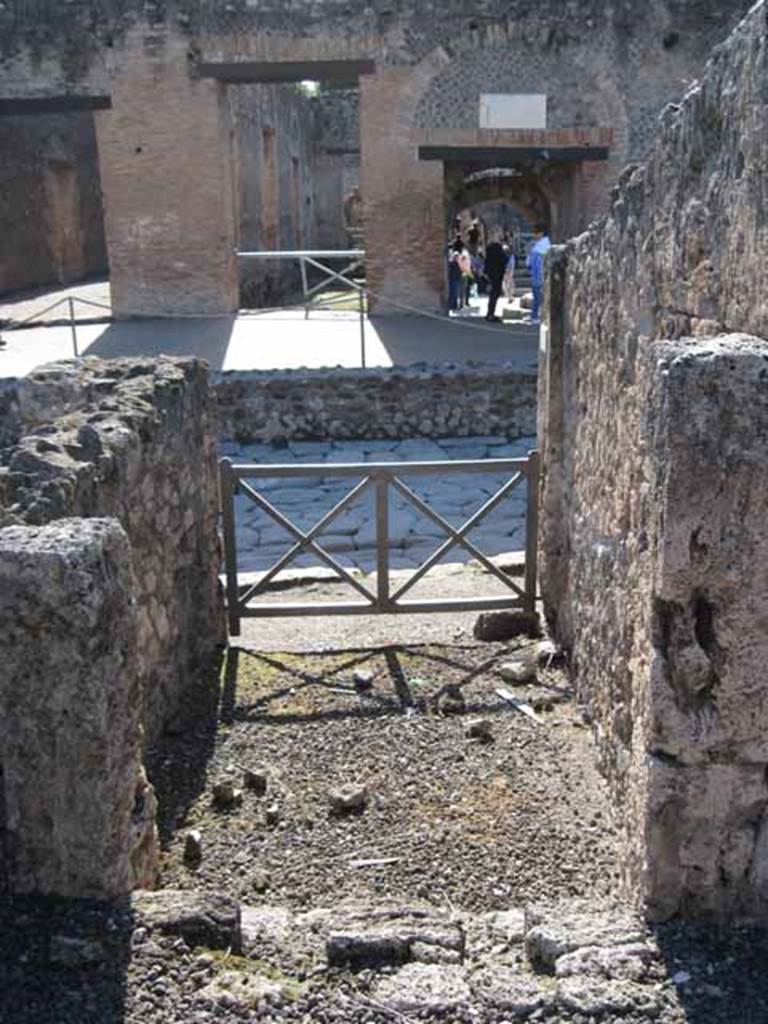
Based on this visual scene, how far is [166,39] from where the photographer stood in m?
15.3

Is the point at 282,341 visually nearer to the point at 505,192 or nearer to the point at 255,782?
the point at 505,192

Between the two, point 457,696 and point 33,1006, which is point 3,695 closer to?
point 33,1006

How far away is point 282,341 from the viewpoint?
539 inches

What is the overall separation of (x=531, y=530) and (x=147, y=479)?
2270 millimetres

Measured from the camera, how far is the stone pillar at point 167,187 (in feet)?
51.0

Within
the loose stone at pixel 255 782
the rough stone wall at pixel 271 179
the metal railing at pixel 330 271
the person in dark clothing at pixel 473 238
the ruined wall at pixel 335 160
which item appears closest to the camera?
the loose stone at pixel 255 782

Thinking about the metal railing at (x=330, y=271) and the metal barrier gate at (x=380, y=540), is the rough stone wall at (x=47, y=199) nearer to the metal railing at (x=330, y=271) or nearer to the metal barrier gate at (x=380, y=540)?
the metal railing at (x=330, y=271)

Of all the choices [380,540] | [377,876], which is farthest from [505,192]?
[377,876]

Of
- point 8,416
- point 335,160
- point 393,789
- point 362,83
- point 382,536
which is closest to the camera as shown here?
point 393,789

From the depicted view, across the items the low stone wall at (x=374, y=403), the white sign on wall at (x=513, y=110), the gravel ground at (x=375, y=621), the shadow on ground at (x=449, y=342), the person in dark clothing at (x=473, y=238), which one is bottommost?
the gravel ground at (x=375, y=621)

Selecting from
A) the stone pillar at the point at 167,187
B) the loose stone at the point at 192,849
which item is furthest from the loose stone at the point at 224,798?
the stone pillar at the point at 167,187

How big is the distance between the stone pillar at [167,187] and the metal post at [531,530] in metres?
11.4

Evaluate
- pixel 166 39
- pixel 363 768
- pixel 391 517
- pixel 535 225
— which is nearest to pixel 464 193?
pixel 535 225

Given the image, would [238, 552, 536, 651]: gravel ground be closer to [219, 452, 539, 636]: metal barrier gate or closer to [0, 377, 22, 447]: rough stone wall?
[219, 452, 539, 636]: metal barrier gate
